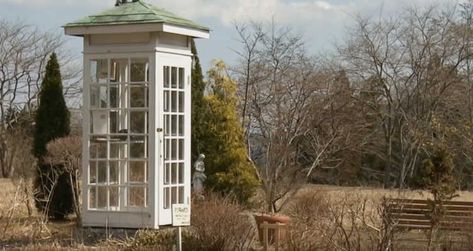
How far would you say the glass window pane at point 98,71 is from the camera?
12773mm

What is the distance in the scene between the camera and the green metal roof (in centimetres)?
1234

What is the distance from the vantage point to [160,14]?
12.6 m

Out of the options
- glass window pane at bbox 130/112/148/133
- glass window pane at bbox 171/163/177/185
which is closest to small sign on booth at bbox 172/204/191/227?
glass window pane at bbox 171/163/177/185

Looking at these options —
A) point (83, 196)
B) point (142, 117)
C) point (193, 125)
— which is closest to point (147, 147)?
point (142, 117)

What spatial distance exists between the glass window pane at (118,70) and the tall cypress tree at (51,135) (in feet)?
11.6

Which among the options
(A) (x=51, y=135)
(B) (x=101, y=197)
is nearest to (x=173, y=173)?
(B) (x=101, y=197)

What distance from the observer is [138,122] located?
1278 cm

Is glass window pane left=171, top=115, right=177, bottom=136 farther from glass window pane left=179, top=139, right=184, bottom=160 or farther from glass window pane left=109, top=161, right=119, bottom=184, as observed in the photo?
glass window pane left=109, top=161, right=119, bottom=184

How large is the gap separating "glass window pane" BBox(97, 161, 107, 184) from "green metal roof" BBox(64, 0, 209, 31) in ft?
6.78

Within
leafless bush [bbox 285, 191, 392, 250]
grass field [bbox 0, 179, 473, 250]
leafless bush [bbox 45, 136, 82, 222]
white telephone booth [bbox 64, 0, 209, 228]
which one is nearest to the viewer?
leafless bush [bbox 285, 191, 392, 250]

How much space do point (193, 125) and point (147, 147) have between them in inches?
216

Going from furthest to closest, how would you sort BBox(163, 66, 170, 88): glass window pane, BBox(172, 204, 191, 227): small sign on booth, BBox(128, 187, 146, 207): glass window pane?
BBox(128, 187, 146, 207): glass window pane < BBox(163, 66, 170, 88): glass window pane < BBox(172, 204, 191, 227): small sign on booth

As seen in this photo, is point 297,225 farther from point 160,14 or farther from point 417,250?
point 160,14

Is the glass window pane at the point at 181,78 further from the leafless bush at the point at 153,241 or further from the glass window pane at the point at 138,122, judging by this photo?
the leafless bush at the point at 153,241
